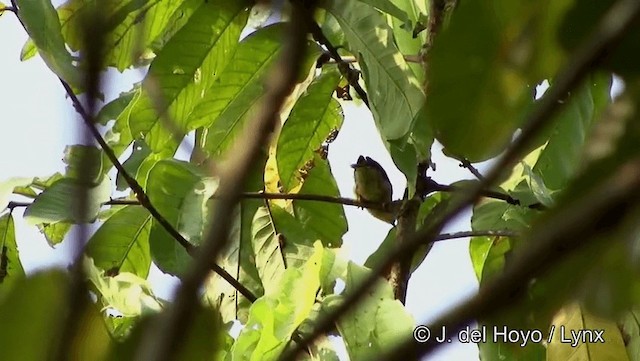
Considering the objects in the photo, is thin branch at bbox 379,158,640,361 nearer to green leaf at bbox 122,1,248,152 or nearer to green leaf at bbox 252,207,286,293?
green leaf at bbox 122,1,248,152

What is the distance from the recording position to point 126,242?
134cm

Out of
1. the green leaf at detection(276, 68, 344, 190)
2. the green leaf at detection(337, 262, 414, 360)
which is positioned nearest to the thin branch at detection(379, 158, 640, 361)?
the green leaf at detection(337, 262, 414, 360)

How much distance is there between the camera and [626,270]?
48 cm

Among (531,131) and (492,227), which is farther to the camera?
(492,227)

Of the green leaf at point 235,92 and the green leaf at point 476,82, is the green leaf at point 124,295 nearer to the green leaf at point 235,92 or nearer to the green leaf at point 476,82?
the green leaf at point 235,92

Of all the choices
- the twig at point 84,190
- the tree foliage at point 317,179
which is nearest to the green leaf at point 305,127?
the tree foliage at point 317,179

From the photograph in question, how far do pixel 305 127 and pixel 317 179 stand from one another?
0.48 feet

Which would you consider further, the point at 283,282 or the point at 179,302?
the point at 283,282

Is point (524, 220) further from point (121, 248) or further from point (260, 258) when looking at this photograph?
point (121, 248)

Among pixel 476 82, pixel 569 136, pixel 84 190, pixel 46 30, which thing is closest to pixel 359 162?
pixel 569 136

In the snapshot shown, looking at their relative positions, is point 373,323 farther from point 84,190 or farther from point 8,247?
point 84,190

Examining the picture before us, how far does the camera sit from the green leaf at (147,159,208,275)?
1.15 metres

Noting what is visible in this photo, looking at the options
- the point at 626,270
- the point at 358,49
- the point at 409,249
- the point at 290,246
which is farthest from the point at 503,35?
the point at 290,246

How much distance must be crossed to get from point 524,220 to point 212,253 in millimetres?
847
